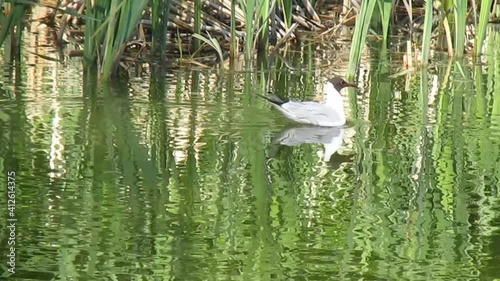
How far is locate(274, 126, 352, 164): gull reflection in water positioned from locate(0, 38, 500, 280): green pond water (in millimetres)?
19

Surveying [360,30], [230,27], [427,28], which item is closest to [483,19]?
[427,28]

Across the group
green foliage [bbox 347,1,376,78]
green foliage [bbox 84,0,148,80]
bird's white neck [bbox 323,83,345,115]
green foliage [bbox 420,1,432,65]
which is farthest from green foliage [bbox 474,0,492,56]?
green foliage [bbox 84,0,148,80]

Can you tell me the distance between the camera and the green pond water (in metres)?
4.75

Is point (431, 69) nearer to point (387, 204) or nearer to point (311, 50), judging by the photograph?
point (311, 50)

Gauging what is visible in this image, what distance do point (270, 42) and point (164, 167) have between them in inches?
231

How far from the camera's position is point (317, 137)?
7.88m

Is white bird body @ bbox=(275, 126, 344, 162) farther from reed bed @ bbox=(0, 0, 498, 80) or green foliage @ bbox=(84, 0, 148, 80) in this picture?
green foliage @ bbox=(84, 0, 148, 80)

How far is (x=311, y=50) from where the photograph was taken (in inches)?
500

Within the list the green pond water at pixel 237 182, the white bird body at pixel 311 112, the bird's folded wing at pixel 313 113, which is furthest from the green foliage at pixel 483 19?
the bird's folded wing at pixel 313 113

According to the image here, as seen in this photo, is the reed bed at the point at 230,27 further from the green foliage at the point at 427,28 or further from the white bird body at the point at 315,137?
the white bird body at the point at 315,137

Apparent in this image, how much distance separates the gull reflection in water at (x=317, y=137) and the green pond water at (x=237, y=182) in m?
0.02

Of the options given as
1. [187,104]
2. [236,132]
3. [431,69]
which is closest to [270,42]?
[431,69]

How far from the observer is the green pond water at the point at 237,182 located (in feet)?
15.6

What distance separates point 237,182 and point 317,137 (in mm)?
1766
